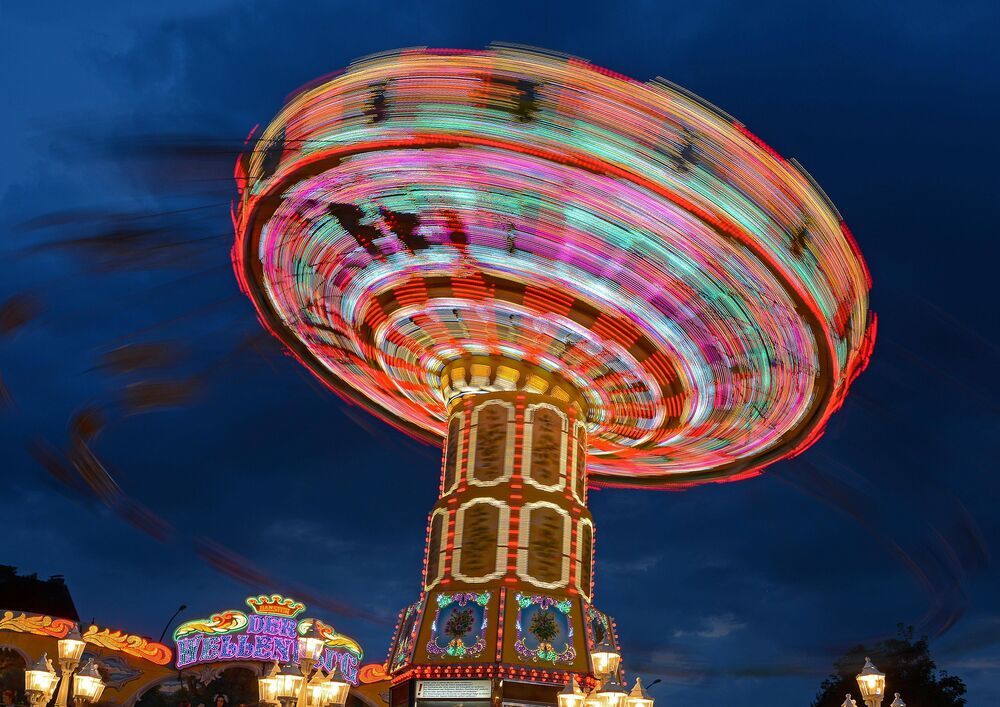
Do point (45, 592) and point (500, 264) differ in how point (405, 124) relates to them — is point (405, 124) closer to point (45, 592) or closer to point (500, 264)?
point (500, 264)

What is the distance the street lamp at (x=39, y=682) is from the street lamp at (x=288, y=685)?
3561 mm

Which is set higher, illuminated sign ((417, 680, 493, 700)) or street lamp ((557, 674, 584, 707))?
illuminated sign ((417, 680, 493, 700))

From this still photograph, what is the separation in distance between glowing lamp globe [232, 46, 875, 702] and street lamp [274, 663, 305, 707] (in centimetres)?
475

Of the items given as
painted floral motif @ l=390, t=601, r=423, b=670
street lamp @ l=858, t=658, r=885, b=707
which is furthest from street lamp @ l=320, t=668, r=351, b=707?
street lamp @ l=858, t=658, r=885, b=707

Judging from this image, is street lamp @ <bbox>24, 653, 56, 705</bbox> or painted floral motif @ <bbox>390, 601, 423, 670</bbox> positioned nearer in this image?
street lamp @ <bbox>24, 653, 56, 705</bbox>

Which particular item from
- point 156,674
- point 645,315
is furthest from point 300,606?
point 645,315

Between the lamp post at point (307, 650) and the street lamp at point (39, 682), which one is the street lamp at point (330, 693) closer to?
the lamp post at point (307, 650)

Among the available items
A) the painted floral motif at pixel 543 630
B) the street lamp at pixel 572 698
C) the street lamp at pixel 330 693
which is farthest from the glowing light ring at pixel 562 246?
the street lamp at pixel 330 693

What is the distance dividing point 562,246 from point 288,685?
10.7 m

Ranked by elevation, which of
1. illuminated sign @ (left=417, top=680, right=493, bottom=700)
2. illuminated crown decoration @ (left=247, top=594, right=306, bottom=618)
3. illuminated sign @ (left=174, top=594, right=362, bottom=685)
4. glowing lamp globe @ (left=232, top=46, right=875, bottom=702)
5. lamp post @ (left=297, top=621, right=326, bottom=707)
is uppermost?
glowing lamp globe @ (left=232, top=46, right=875, bottom=702)

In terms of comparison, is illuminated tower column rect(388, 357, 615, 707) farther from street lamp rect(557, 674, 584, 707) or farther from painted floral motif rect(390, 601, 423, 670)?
street lamp rect(557, 674, 584, 707)

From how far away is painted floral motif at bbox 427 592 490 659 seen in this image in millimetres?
23656

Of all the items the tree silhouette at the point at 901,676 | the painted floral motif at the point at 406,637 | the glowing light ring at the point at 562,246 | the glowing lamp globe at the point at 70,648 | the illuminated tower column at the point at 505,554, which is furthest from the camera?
the tree silhouette at the point at 901,676

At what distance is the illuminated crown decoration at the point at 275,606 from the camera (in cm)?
3025
